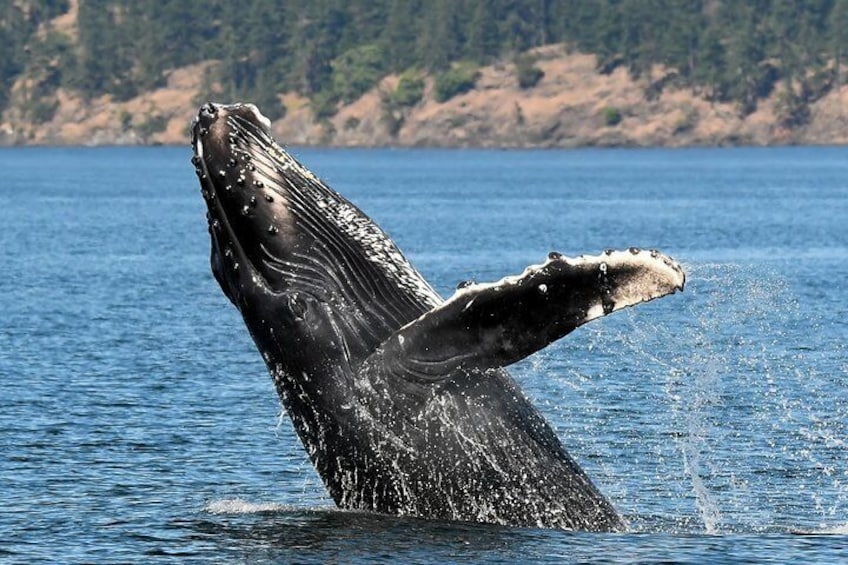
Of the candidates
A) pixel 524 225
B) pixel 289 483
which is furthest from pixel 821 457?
pixel 524 225

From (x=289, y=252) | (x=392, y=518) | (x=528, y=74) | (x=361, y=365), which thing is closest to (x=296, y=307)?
(x=289, y=252)

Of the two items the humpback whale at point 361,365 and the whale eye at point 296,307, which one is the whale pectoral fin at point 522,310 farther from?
the whale eye at point 296,307

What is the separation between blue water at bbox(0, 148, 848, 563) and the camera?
1602 centimetres

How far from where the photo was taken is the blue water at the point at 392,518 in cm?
1602

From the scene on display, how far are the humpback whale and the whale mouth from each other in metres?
0.01

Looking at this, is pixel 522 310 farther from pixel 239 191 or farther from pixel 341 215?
pixel 239 191

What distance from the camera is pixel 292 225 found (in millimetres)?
14766

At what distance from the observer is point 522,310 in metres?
13.4

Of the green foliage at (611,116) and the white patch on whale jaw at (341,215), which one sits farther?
the green foliage at (611,116)

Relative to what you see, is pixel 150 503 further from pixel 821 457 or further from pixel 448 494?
pixel 821 457

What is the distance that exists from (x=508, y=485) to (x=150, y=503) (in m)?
5.20

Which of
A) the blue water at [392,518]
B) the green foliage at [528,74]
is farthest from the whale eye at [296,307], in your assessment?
the green foliage at [528,74]

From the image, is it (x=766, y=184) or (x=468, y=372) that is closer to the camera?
(x=468, y=372)

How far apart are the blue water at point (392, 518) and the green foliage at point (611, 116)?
131041mm
